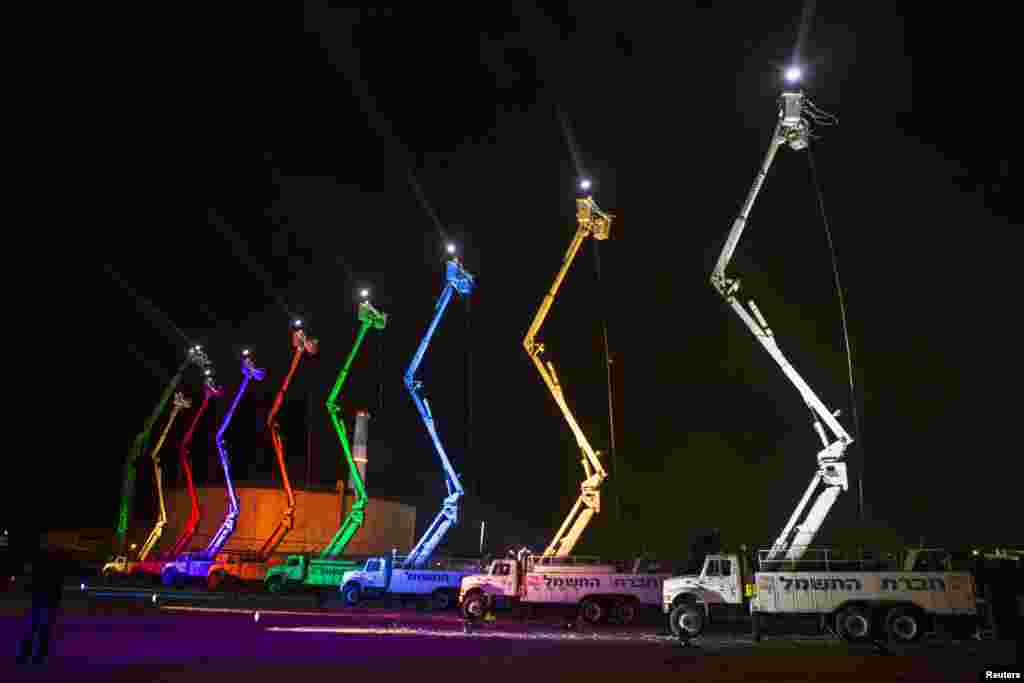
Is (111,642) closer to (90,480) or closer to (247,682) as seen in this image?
(247,682)

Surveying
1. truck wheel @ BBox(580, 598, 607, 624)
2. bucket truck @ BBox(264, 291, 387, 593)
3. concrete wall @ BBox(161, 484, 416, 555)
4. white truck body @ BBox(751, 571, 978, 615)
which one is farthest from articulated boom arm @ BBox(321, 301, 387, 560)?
white truck body @ BBox(751, 571, 978, 615)

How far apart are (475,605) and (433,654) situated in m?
10.8

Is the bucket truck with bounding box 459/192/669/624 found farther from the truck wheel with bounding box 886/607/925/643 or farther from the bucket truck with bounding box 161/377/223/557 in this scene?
the bucket truck with bounding box 161/377/223/557

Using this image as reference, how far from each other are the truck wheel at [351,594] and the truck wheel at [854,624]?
20.4m

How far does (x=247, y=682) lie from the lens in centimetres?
1140

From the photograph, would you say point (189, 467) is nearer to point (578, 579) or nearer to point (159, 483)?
point (159, 483)

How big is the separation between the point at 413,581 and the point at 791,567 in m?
16.1

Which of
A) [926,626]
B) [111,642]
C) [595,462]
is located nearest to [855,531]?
[595,462]

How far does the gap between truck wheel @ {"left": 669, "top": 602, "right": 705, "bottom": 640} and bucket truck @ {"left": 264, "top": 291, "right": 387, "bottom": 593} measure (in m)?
19.1

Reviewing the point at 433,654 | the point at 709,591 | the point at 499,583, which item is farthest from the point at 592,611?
the point at 433,654

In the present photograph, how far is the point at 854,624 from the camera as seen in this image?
18.4 meters

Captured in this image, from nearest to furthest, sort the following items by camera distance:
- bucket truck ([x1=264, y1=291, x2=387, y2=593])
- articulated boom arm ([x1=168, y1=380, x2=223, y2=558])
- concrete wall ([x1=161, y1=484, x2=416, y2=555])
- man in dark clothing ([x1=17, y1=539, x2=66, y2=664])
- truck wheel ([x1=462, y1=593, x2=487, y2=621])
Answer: man in dark clothing ([x1=17, y1=539, x2=66, y2=664])
truck wheel ([x1=462, y1=593, x2=487, y2=621])
bucket truck ([x1=264, y1=291, x2=387, y2=593])
articulated boom arm ([x1=168, y1=380, x2=223, y2=558])
concrete wall ([x1=161, y1=484, x2=416, y2=555])

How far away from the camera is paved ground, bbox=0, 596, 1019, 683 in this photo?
40.8 ft

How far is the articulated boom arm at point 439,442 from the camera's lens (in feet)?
105
